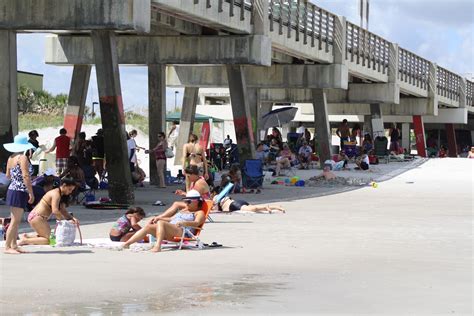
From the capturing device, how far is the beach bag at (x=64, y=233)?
50.9ft

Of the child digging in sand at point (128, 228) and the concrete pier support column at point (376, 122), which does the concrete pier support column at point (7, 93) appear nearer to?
the child digging in sand at point (128, 228)

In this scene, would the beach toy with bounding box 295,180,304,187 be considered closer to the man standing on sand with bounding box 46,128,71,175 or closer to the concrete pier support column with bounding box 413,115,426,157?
the man standing on sand with bounding box 46,128,71,175

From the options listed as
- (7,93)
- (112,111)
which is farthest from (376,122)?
(112,111)

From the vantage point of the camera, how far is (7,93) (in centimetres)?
2569

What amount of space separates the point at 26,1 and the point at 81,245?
9709 mm

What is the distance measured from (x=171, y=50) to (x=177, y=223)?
19.3 metres

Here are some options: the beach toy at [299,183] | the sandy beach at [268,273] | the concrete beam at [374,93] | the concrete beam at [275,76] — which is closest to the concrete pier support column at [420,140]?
the concrete beam at [374,93]

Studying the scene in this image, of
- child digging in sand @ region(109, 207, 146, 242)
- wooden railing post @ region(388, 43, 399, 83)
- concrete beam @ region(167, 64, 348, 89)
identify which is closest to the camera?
child digging in sand @ region(109, 207, 146, 242)

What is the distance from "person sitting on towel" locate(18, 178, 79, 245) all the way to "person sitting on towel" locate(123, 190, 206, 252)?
88 cm

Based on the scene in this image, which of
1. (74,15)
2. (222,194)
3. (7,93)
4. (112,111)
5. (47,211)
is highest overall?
(74,15)

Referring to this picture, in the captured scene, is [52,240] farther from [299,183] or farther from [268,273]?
[299,183]

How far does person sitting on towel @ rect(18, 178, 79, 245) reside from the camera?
50.7 ft

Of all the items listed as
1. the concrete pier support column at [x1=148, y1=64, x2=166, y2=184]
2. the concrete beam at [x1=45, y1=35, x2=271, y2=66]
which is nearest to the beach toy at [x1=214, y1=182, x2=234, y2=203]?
the concrete beam at [x1=45, y1=35, x2=271, y2=66]

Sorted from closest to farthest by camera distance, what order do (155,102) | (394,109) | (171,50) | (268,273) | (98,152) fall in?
(268,273) → (98,152) → (171,50) → (155,102) → (394,109)
